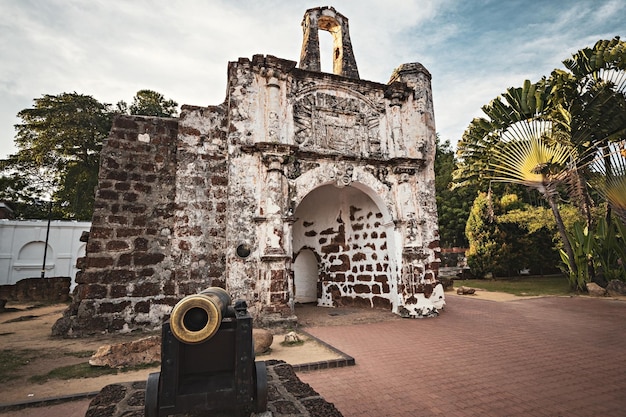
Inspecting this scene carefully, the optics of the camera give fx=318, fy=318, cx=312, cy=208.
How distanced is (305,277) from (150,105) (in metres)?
15.7

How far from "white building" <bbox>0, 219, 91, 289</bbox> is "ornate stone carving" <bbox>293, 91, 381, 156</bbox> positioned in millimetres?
14795

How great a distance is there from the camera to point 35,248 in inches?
642

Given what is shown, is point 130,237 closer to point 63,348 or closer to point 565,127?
point 63,348

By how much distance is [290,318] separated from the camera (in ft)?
21.1

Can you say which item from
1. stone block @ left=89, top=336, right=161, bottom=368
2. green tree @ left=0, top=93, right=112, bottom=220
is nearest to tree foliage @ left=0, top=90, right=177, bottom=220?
green tree @ left=0, top=93, right=112, bottom=220

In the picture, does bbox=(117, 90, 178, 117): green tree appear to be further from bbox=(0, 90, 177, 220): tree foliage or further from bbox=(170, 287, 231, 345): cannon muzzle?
bbox=(170, 287, 231, 345): cannon muzzle

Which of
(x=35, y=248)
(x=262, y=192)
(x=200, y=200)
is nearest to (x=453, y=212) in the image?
(x=262, y=192)

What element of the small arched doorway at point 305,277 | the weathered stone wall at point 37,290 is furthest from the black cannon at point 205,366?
the weathered stone wall at point 37,290

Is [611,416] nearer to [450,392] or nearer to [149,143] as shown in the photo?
[450,392]

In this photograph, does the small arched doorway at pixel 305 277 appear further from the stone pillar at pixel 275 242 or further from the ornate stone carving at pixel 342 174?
the stone pillar at pixel 275 242

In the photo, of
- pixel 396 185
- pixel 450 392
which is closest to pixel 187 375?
pixel 450 392

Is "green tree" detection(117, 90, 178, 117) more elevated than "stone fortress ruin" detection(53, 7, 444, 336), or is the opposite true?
"green tree" detection(117, 90, 178, 117)

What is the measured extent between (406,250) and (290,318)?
330cm

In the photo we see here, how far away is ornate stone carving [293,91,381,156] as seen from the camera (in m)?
7.68
